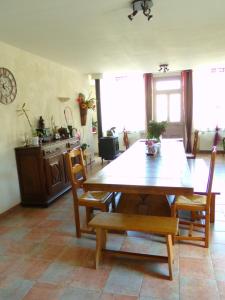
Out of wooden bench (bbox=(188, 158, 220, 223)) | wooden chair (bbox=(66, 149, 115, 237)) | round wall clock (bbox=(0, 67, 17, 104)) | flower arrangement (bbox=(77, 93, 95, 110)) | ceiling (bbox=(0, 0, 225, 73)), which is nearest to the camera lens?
ceiling (bbox=(0, 0, 225, 73))

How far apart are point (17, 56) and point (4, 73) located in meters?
0.45

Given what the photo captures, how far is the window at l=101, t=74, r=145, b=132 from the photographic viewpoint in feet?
24.6

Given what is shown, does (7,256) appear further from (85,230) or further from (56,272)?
(85,230)

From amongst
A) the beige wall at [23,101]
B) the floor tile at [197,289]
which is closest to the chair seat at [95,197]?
the floor tile at [197,289]

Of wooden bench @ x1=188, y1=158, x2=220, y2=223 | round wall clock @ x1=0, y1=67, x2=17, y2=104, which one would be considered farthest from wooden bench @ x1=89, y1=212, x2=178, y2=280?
round wall clock @ x1=0, y1=67, x2=17, y2=104

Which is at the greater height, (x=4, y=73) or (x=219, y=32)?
(x=219, y=32)

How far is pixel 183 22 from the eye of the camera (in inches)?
117

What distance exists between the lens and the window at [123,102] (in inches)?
296

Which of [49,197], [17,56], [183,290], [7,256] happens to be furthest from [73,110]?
[183,290]

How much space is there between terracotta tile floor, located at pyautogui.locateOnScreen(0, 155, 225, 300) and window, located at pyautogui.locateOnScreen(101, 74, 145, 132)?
16.4ft

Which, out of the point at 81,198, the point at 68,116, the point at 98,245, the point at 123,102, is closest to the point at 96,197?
the point at 81,198

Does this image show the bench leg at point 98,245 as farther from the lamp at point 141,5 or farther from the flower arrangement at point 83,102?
the flower arrangement at point 83,102

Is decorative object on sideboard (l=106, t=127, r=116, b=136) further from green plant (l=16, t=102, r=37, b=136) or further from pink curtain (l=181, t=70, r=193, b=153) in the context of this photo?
green plant (l=16, t=102, r=37, b=136)

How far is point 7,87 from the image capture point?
3.49m
